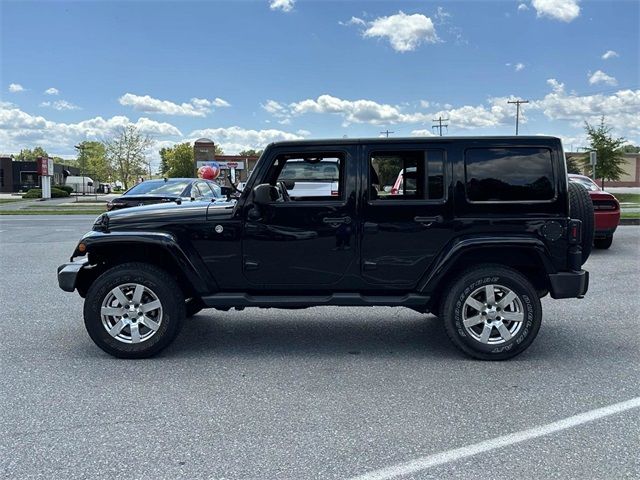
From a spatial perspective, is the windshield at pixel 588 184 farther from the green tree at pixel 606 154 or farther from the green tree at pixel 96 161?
the green tree at pixel 96 161

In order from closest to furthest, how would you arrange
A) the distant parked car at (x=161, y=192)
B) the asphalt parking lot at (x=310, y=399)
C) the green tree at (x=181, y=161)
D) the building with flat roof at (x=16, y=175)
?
the asphalt parking lot at (x=310, y=399) < the distant parked car at (x=161, y=192) < the building with flat roof at (x=16, y=175) < the green tree at (x=181, y=161)

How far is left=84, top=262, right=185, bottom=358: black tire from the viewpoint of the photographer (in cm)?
452

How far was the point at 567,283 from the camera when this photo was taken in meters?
4.46

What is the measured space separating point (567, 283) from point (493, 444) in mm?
1921

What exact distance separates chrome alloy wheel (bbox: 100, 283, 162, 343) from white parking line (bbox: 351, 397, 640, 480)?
2.50 meters

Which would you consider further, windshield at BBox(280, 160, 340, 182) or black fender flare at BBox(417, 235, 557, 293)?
windshield at BBox(280, 160, 340, 182)

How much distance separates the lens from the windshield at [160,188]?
11184 millimetres

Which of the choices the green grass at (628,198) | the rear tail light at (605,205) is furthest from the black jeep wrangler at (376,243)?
the green grass at (628,198)

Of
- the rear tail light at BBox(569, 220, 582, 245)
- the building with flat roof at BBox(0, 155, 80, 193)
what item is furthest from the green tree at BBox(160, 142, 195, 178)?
the rear tail light at BBox(569, 220, 582, 245)

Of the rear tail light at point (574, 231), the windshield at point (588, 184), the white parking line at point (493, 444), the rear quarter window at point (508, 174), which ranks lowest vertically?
the white parking line at point (493, 444)

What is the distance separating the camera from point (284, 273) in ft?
15.1

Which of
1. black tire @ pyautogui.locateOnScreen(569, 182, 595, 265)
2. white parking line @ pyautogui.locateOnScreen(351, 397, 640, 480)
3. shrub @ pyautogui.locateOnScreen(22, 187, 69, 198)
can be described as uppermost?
shrub @ pyautogui.locateOnScreen(22, 187, 69, 198)

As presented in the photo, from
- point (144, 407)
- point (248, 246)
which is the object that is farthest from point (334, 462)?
point (248, 246)

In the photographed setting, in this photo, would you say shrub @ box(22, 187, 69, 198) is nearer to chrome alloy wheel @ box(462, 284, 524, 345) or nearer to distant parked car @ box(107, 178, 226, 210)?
distant parked car @ box(107, 178, 226, 210)
